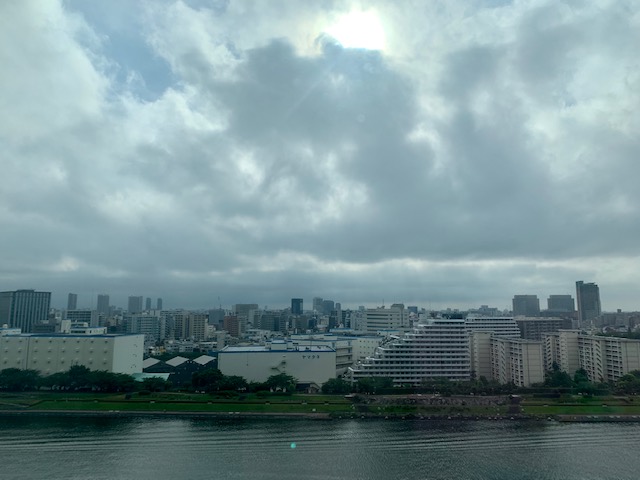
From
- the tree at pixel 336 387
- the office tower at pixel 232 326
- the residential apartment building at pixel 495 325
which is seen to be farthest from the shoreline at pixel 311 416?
the office tower at pixel 232 326

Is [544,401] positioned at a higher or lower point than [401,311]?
lower

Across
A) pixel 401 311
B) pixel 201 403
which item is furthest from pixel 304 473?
pixel 401 311

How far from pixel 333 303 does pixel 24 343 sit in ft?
349

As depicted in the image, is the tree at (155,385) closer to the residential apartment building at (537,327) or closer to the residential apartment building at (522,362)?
the residential apartment building at (522,362)

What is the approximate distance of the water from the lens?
1214cm

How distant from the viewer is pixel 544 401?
2066 cm

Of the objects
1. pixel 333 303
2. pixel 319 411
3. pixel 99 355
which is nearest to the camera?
pixel 319 411

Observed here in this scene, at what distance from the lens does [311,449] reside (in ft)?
46.3

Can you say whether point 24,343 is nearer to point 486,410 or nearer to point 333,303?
point 486,410

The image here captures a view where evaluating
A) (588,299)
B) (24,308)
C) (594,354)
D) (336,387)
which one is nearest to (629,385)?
(594,354)

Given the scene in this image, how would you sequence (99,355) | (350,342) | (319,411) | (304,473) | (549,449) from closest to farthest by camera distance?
(304,473) < (549,449) < (319,411) < (99,355) < (350,342)

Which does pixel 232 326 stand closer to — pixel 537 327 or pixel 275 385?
pixel 537 327

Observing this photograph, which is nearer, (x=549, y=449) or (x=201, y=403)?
(x=549, y=449)

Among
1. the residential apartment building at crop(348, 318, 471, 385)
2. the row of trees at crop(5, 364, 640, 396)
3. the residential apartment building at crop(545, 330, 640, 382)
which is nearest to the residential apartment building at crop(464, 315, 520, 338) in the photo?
the residential apartment building at crop(545, 330, 640, 382)
